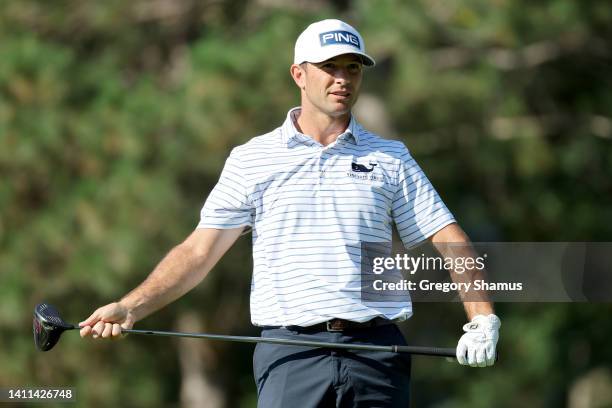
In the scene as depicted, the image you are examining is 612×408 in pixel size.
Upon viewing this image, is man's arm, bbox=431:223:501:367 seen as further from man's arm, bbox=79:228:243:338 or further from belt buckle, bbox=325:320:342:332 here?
man's arm, bbox=79:228:243:338

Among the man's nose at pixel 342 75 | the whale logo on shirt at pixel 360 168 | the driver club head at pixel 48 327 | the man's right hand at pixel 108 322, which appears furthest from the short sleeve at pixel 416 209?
the driver club head at pixel 48 327

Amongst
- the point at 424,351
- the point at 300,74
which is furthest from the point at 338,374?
the point at 300,74

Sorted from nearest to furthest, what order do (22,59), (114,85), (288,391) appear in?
(288,391) → (22,59) → (114,85)

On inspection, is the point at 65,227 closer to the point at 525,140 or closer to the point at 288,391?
the point at 525,140

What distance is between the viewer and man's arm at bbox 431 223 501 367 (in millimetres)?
4746

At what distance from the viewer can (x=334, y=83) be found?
5.11 meters

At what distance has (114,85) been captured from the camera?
14180 mm

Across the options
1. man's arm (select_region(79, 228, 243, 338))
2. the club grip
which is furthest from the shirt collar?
the club grip

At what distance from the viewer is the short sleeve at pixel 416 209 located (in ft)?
16.6

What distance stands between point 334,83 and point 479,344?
3.82ft

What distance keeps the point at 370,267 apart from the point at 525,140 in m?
10.8

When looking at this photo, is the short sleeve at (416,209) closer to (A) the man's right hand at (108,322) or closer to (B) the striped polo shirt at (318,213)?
(B) the striped polo shirt at (318,213)

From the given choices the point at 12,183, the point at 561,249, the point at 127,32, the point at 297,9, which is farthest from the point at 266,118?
the point at 561,249

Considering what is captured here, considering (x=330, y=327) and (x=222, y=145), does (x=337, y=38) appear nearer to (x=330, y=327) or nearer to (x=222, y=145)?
(x=330, y=327)
